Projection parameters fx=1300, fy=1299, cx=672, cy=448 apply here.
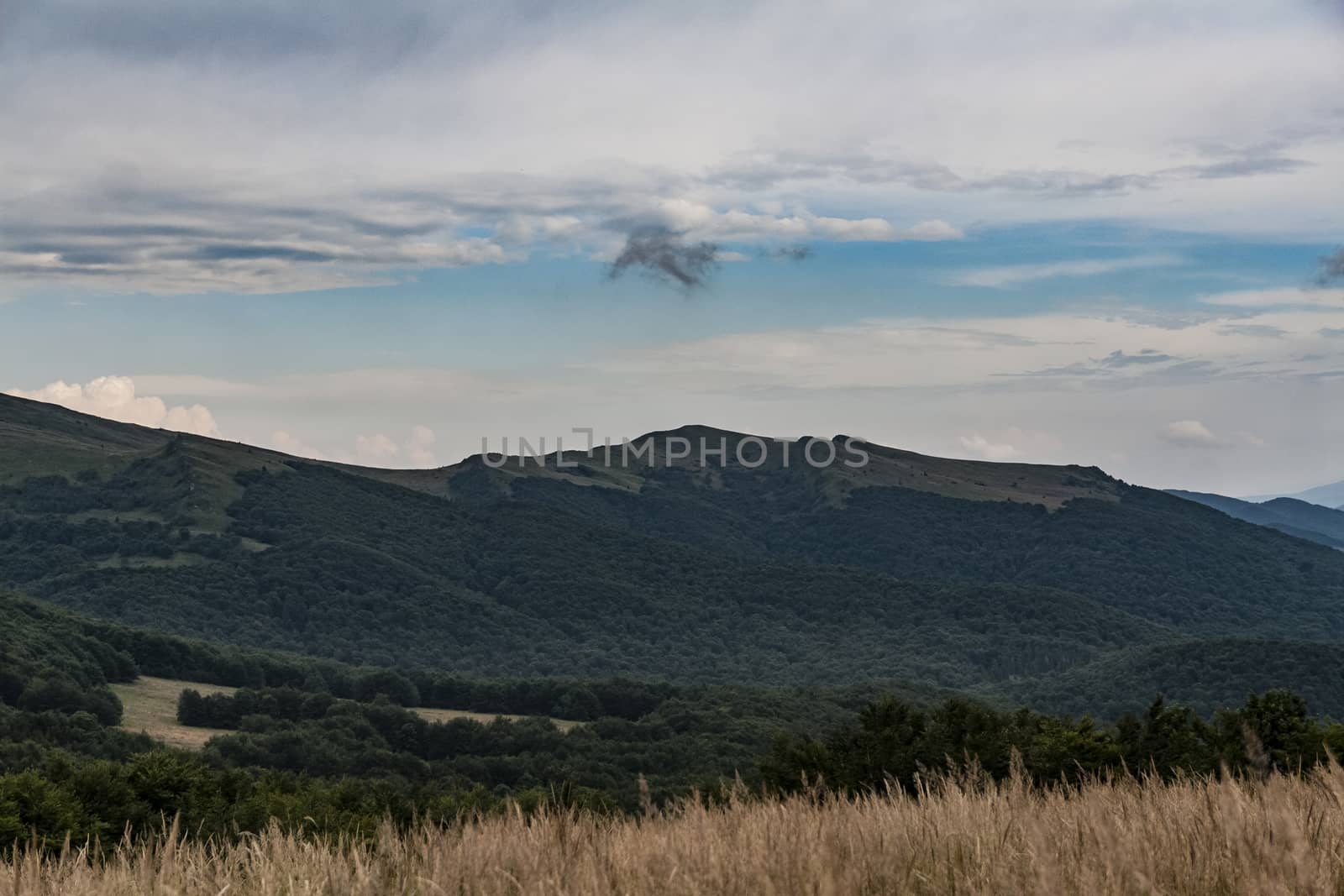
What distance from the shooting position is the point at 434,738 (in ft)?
511

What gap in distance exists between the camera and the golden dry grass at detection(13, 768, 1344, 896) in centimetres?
618

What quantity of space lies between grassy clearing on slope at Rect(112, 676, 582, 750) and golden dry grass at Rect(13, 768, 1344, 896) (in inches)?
5188

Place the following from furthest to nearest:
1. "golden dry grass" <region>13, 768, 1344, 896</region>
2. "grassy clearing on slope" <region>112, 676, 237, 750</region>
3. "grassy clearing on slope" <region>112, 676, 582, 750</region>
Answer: "grassy clearing on slope" <region>112, 676, 582, 750</region>
"grassy clearing on slope" <region>112, 676, 237, 750</region>
"golden dry grass" <region>13, 768, 1344, 896</region>

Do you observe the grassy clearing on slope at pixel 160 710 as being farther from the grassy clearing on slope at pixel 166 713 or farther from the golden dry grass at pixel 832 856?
the golden dry grass at pixel 832 856

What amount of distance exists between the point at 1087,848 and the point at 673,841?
2.29 metres

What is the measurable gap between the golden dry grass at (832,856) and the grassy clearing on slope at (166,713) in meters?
132

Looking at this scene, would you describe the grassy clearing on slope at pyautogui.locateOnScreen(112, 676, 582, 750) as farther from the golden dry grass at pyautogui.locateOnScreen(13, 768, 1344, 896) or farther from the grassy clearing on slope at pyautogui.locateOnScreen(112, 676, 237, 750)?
the golden dry grass at pyautogui.locateOnScreen(13, 768, 1344, 896)

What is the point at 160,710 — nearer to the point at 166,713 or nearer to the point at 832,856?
the point at 166,713

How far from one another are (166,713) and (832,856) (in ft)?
560

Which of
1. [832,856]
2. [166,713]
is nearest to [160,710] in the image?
[166,713]

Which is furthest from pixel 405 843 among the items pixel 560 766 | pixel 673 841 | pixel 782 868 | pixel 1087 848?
pixel 560 766

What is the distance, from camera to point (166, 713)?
162 meters

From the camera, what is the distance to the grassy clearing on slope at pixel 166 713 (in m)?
145

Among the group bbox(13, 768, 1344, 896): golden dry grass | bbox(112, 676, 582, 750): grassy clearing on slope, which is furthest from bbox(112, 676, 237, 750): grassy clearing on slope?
bbox(13, 768, 1344, 896): golden dry grass
